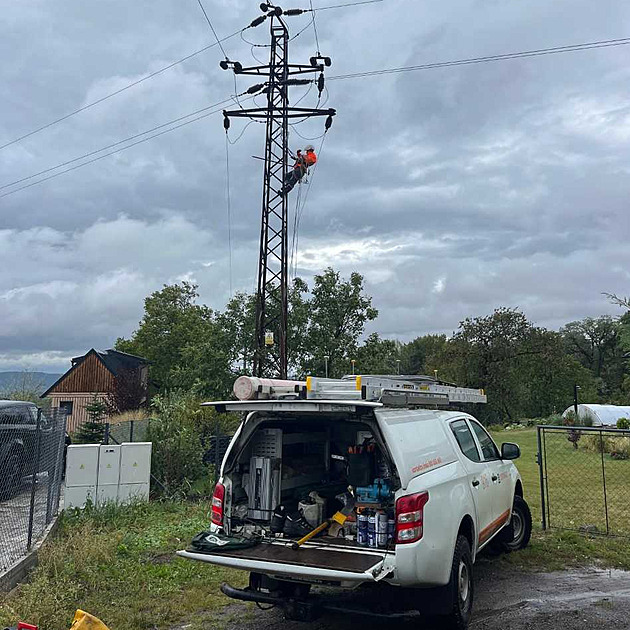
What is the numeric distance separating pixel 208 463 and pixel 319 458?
7.43 meters

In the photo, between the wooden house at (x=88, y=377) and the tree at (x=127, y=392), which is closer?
the tree at (x=127, y=392)

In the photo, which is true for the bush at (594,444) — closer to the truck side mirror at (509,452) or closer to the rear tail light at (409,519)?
the truck side mirror at (509,452)

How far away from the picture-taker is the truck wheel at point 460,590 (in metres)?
4.96

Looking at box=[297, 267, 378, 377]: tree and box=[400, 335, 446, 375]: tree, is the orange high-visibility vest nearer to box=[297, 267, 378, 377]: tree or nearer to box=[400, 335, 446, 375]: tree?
box=[297, 267, 378, 377]: tree


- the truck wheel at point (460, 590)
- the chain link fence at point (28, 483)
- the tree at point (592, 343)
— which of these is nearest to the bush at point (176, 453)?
the chain link fence at point (28, 483)

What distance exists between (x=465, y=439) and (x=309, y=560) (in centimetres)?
251

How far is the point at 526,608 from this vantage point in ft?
19.3

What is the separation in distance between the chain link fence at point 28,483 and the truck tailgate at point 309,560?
9.69 feet

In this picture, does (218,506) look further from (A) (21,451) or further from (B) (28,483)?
(A) (21,451)

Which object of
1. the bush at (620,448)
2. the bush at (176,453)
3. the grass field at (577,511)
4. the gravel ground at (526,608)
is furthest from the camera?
the bush at (620,448)

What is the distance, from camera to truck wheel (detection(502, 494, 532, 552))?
8016mm

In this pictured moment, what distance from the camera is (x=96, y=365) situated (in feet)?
141

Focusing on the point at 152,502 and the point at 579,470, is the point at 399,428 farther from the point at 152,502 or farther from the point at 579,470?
the point at 579,470

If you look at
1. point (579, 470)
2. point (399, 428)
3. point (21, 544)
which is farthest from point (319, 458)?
point (579, 470)
